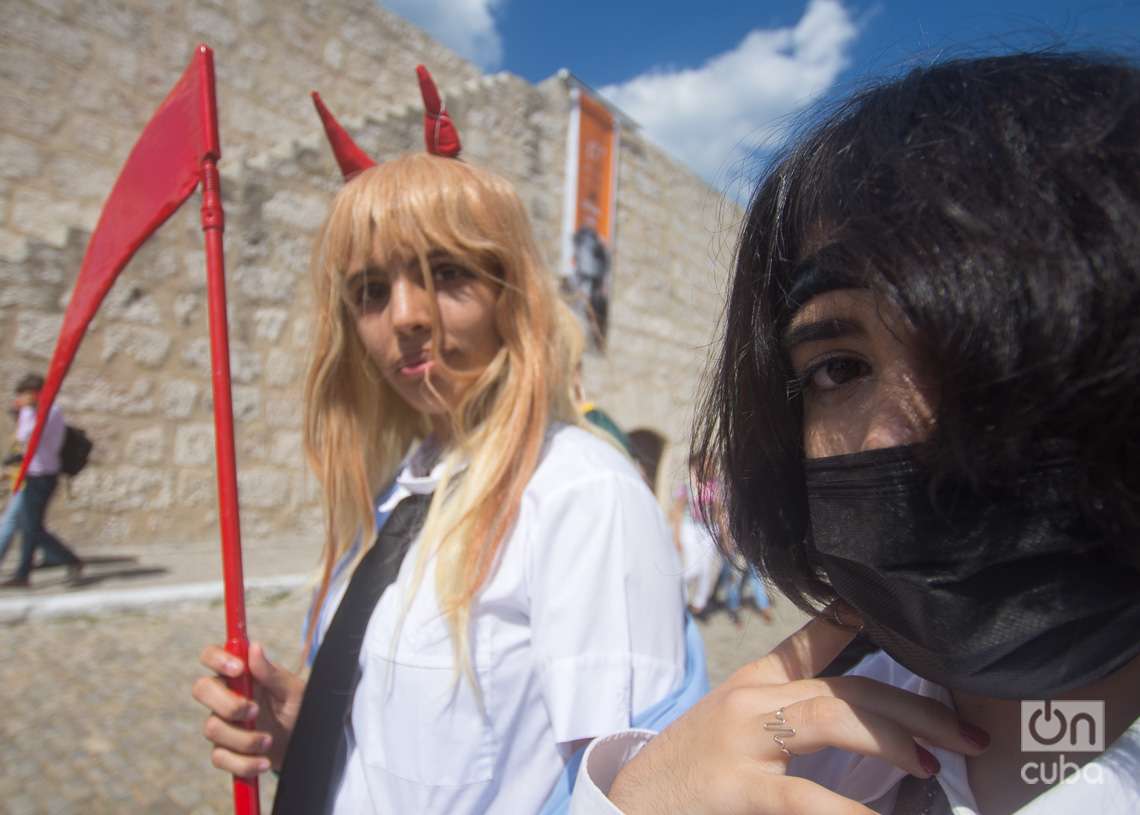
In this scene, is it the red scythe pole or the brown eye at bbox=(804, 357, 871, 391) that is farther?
the red scythe pole

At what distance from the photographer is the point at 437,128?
1429 mm

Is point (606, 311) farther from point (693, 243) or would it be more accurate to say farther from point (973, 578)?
point (973, 578)

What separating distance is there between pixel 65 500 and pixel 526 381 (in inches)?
213

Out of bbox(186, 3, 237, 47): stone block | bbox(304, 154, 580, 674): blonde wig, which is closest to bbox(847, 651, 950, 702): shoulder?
bbox(304, 154, 580, 674): blonde wig

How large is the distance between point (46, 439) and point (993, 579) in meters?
5.75

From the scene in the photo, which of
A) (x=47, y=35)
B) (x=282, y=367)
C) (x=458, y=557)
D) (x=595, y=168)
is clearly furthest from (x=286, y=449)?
(x=458, y=557)

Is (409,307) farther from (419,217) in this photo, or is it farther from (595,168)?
(595,168)

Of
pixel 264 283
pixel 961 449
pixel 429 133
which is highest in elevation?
pixel 264 283

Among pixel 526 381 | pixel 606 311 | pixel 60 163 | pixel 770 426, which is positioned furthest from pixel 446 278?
pixel 606 311

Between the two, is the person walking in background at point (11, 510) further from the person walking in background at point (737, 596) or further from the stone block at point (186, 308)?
the person walking in background at point (737, 596)

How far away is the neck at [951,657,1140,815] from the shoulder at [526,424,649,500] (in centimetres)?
58

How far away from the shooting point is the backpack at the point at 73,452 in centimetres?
496

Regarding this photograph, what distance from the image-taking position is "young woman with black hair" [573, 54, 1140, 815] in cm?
49

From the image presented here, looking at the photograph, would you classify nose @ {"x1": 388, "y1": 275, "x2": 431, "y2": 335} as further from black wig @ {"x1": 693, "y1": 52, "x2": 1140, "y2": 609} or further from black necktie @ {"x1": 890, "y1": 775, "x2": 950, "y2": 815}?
black necktie @ {"x1": 890, "y1": 775, "x2": 950, "y2": 815}
